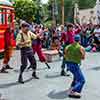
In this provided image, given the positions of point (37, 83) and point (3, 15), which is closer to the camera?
point (37, 83)

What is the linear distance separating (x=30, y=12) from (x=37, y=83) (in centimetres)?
3935

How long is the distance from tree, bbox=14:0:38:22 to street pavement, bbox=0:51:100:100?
36.1 m

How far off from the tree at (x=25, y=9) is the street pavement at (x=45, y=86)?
36054mm

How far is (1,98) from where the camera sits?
30.7 feet

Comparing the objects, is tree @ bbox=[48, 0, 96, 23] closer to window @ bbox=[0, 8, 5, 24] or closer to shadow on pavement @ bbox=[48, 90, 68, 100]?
window @ bbox=[0, 8, 5, 24]

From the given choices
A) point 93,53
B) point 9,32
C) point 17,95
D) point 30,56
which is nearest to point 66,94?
point 17,95

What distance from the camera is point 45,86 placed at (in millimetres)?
11055

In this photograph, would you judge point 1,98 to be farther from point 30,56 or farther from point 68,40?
point 68,40

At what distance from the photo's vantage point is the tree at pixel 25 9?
50444 mm

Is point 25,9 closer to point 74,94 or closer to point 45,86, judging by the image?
point 45,86


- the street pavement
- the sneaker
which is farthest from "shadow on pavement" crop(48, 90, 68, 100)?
the sneaker

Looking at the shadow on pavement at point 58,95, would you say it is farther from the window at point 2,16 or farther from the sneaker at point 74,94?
the window at point 2,16

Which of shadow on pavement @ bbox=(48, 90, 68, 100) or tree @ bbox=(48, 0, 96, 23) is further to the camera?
tree @ bbox=(48, 0, 96, 23)

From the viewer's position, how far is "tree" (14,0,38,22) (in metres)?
50.4
